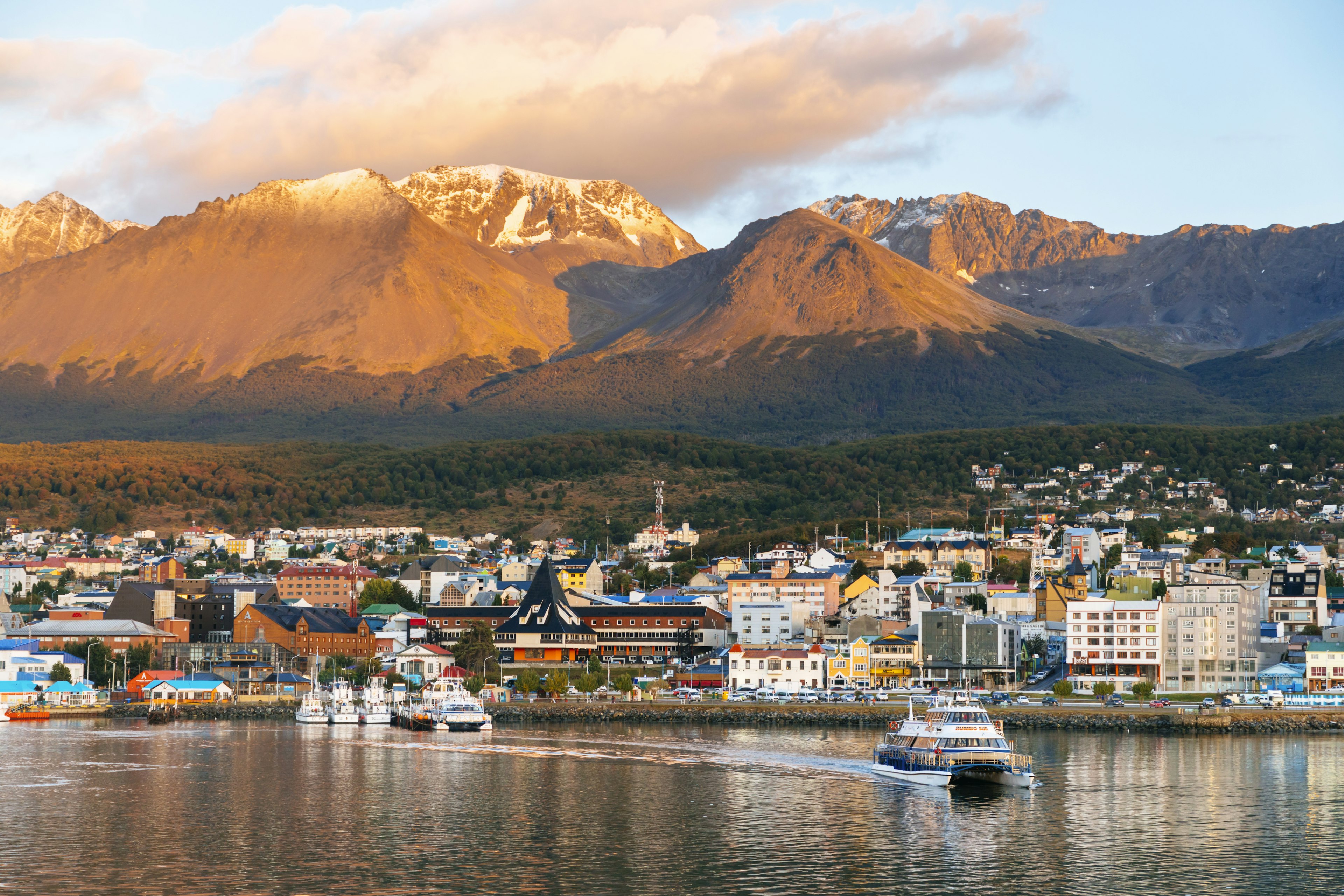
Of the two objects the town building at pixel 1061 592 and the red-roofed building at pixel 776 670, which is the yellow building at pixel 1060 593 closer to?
the town building at pixel 1061 592

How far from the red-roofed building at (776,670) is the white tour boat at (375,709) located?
23046mm

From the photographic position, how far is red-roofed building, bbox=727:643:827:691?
4449 inches

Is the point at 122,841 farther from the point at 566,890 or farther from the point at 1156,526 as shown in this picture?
the point at 1156,526

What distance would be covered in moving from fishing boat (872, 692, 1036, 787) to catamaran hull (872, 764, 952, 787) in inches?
0.6

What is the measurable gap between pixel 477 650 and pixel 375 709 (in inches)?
685

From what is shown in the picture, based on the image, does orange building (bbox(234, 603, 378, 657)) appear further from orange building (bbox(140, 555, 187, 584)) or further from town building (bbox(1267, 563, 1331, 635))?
town building (bbox(1267, 563, 1331, 635))

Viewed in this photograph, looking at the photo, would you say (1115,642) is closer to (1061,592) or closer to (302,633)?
(1061,592)

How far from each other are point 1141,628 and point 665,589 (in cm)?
5404

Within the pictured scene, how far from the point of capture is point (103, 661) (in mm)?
127062

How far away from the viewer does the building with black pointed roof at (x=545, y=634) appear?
127 m

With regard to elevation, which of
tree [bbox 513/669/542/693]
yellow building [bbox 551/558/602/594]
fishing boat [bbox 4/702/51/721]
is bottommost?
fishing boat [bbox 4/702/51/721]

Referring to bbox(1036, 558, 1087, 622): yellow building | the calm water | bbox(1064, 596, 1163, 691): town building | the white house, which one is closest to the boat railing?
the calm water

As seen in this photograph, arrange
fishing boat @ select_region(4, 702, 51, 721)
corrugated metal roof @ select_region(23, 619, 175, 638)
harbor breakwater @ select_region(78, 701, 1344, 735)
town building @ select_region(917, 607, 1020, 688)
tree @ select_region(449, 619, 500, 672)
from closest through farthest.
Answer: harbor breakwater @ select_region(78, 701, 1344, 735) < fishing boat @ select_region(4, 702, 51, 721) < town building @ select_region(917, 607, 1020, 688) < tree @ select_region(449, 619, 500, 672) < corrugated metal roof @ select_region(23, 619, 175, 638)

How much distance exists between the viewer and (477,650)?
12425 cm
